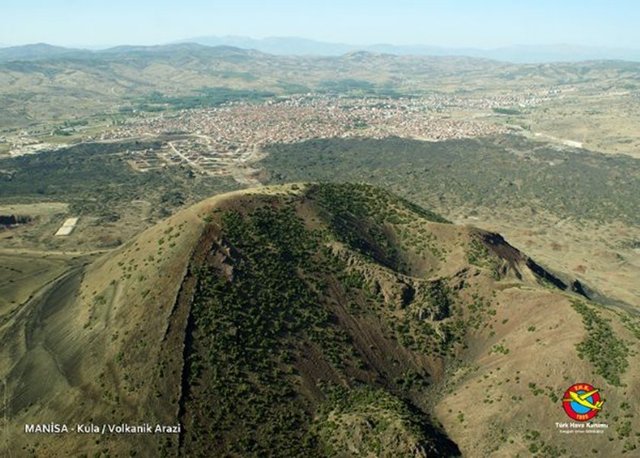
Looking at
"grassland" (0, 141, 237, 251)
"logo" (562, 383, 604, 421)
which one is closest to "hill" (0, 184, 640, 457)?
"logo" (562, 383, 604, 421)

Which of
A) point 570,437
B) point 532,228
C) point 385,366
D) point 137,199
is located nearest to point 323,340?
point 385,366

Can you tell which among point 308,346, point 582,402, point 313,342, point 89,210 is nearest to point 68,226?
point 89,210

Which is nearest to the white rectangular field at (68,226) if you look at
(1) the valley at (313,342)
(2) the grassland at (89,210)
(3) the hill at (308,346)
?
(2) the grassland at (89,210)

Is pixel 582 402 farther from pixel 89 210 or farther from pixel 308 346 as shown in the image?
pixel 89 210

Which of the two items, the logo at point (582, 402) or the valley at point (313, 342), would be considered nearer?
the valley at point (313, 342)

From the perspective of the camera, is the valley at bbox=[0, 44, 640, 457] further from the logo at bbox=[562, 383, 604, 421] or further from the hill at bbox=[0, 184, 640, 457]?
the logo at bbox=[562, 383, 604, 421]

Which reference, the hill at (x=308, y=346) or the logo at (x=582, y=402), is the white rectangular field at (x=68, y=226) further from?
the logo at (x=582, y=402)
